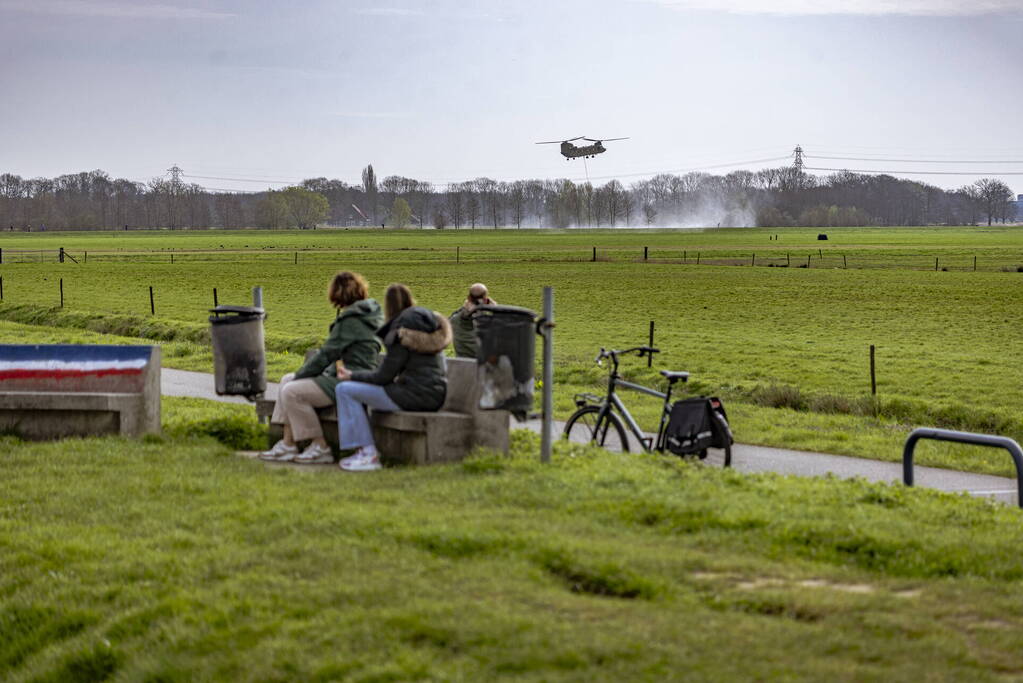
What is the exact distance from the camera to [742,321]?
39875 mm

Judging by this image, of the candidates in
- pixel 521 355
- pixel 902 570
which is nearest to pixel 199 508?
pixel 521 355

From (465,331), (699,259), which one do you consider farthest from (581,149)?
(465,331)

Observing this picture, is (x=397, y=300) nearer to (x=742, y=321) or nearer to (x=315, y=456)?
(x=315, y=456)

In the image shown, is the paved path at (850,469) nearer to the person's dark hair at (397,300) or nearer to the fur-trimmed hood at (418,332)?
the fur-trimmed hood at (418,332)

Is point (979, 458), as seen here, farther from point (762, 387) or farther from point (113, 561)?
point (113, 561)

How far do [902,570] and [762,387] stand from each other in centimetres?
A: 1525

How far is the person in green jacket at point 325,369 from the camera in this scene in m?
10.0

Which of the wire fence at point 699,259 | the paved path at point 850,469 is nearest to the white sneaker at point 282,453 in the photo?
the paved path at point 850,469

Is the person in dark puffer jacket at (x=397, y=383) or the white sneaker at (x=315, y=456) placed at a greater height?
the person in dark puffer jacket at (x=397, y=383)

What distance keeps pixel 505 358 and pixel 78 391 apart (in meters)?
4.65

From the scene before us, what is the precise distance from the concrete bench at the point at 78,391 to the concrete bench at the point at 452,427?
106 inches

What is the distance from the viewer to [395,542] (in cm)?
695

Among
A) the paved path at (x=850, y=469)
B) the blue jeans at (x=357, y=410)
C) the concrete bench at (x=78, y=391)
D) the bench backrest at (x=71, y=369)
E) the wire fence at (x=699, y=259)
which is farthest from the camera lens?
the wire fence at (x=699, y=259)

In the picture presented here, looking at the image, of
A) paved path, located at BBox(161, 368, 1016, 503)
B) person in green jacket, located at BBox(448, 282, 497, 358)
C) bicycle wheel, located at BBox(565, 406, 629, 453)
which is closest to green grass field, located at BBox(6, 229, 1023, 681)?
bicycle wheel, located at BBox(565, 406, 629, 453)
